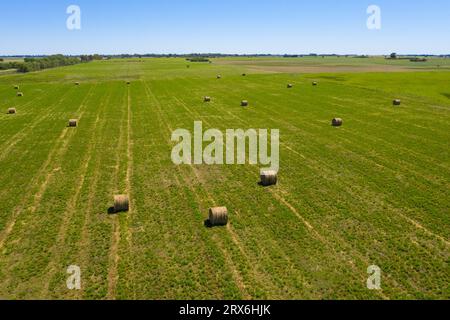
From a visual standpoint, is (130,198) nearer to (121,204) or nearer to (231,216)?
(121,204)

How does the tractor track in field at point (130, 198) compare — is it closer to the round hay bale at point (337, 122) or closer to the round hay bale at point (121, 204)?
the round hay bale at point (121, 204)

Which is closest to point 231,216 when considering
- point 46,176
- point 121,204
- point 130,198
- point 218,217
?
point 218,217

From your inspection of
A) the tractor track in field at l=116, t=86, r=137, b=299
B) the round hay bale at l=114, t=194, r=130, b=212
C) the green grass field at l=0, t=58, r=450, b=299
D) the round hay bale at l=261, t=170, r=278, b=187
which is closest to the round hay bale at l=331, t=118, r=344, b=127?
the green grass field at l=0, t=58, r=450, b=299

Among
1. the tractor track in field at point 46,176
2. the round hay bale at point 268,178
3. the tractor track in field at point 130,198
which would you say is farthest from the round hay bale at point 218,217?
the tractor track in field at point 46,176

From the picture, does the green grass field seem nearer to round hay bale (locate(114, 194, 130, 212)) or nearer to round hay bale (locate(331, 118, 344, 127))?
round hay bale (locate(114, 194, 130, 212))

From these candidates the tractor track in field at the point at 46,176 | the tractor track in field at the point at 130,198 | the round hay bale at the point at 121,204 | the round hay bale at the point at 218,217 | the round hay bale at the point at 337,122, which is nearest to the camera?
the tractor track in field at the point at 130,198
